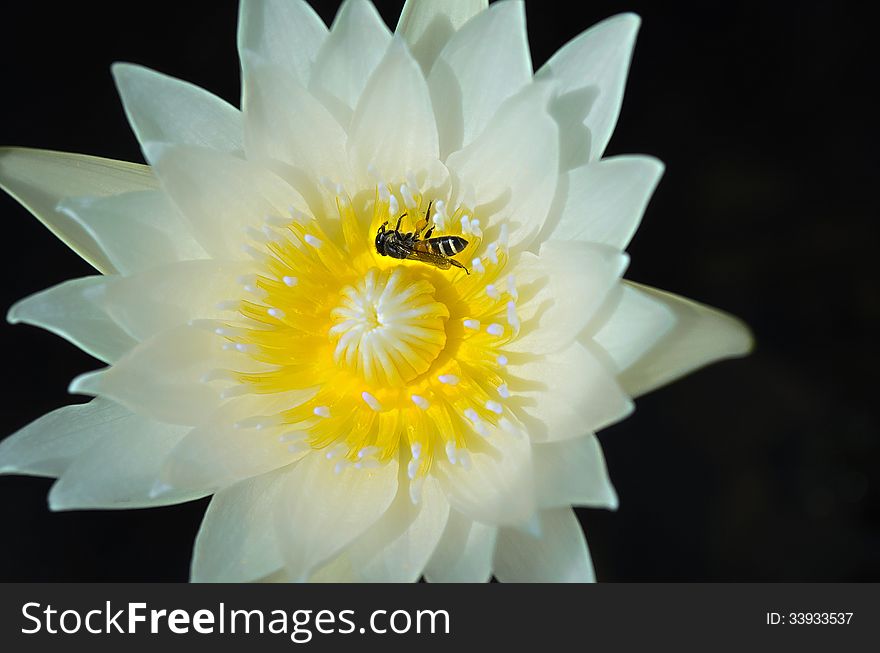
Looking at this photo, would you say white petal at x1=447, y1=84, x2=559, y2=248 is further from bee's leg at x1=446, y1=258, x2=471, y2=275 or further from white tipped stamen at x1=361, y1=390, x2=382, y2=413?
white tipped stamen at x1=361, y1=390, x2=382, y2=413

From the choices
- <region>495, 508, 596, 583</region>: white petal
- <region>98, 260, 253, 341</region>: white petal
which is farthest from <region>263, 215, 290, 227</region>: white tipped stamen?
<region>495, 508, 596, 583</region>: white petal

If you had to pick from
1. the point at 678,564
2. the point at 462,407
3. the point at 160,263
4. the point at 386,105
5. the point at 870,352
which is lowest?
the point at 678,564

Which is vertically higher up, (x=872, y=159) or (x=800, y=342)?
(x=872, y=159)

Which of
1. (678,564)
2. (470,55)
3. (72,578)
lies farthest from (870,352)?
(72,578)

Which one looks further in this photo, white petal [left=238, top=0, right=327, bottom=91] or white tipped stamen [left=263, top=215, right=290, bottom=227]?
white tipped stamen [left=263, top=215, right=290, bottom=227]

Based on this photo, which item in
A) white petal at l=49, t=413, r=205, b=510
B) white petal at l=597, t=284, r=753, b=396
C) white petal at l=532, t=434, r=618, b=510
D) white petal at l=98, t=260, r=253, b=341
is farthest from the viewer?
white petal at l=98, t=260, r=253, b=341

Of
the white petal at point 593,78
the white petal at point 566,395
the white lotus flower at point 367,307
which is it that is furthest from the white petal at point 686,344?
the white petal at point 593,78

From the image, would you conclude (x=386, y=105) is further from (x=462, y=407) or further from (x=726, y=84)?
(x=726, y=84)
